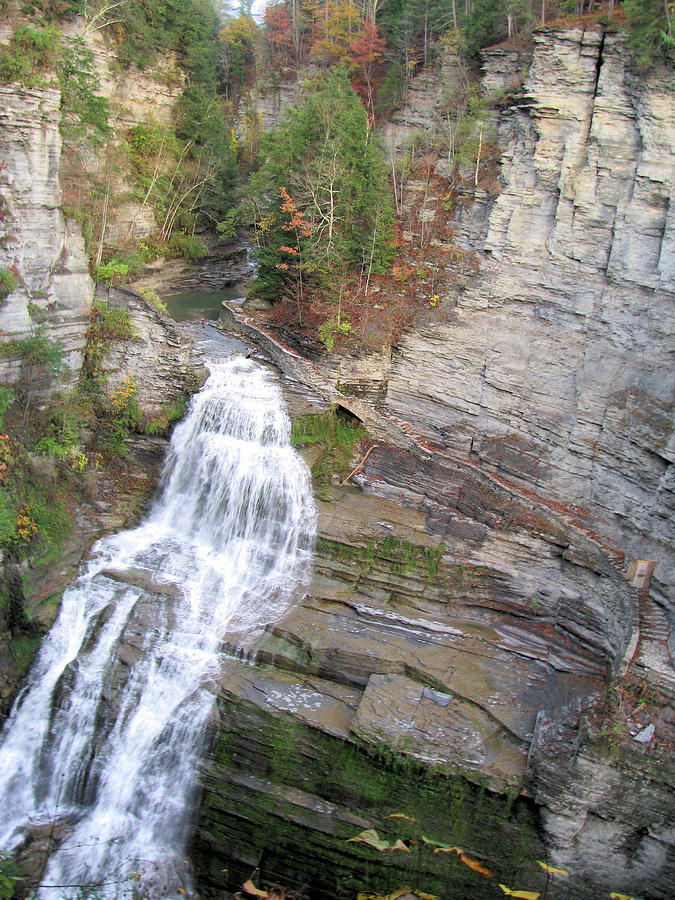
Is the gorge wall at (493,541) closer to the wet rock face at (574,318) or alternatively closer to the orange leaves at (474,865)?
the wet rock face at (574,318)

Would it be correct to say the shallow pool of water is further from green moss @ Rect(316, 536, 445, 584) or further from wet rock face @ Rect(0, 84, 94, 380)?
green moss @ Rect(316, 536, 445, 584)

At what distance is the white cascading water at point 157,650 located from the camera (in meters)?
10.9

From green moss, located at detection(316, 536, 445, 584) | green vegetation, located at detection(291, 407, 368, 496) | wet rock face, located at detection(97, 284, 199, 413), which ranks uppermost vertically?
wet rock face, located at detection(97, 284, 199, 413)

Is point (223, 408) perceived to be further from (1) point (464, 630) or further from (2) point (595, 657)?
(2) point (595, 657)

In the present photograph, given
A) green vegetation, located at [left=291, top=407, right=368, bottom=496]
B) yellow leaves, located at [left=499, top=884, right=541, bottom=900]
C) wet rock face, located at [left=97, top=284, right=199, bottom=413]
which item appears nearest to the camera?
yellow leaves, located at [left=499, top=884, right=541, bottom=900]

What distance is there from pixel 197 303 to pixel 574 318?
14757 mm

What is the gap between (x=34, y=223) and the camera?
1451 centimetres

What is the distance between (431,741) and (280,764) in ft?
8.90

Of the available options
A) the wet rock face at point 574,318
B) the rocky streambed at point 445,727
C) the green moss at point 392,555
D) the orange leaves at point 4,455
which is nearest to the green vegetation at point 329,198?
the wet rock face at point 574,318

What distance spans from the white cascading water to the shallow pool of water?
7.15 metres

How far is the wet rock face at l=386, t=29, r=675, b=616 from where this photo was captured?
13359mm

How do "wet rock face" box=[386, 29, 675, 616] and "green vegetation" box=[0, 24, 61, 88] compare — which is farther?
"green vegetation" box=[0, 24, 61, 88]

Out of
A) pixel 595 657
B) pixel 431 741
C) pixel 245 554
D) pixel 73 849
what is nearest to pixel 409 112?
pixel 245 554

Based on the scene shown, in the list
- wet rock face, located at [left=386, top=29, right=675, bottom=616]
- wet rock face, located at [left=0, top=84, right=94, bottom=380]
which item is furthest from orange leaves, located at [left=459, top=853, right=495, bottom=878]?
wet rock face, located at [left=0, top=84, right=94, bottom=380]
